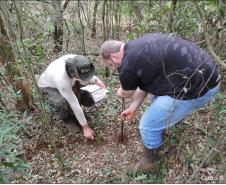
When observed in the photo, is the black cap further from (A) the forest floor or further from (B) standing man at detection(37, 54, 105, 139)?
(A) the forest floor

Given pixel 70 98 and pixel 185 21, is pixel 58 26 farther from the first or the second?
pixel 70 98

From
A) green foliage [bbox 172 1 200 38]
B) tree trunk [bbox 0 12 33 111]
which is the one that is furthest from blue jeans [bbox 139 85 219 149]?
green foliage [bbox 172 1 200 38]

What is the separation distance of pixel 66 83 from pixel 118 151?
112cm

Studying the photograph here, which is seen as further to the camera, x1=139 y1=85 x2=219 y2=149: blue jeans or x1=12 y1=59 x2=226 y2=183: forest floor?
x1=12 y1=59 x2=226 y2=183: forest floor

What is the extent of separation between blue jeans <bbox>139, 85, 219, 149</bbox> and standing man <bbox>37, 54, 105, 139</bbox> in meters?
1.08

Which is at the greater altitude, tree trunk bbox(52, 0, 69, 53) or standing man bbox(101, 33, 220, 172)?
standing man bbox(101, 33, 220, 172)

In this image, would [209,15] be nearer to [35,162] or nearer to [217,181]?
[217,181]

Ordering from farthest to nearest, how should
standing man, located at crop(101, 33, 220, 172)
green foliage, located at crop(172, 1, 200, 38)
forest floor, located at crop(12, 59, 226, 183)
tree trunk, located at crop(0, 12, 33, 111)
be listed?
green foliage, located at crop(172, 1, 200, 38) < tree trunk, located at crop(0, 12, 33, 111) < forest floor, located at crop(12, 59, 226, 183) < standing man, located at crop(101, 33, 220, 172)

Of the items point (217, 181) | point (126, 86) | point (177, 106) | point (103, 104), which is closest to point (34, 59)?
point (103, 104)

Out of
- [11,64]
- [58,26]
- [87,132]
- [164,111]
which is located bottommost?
[87,132]

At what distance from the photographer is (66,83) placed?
4.30 meters

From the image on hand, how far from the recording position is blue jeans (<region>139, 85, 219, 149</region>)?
3.40 metres

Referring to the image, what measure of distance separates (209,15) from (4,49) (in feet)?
9.84

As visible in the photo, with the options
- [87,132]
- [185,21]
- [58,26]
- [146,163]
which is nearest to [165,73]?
[146,163]
